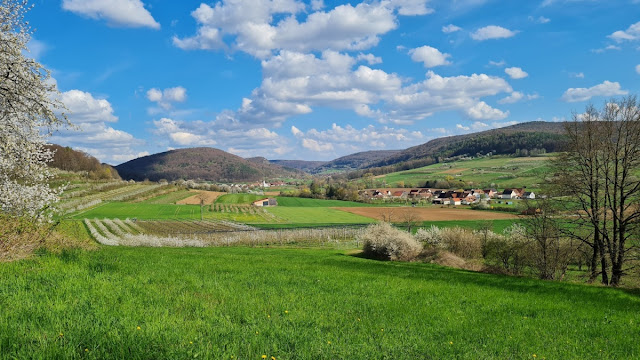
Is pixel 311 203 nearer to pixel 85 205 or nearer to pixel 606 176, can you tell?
pixel 85 205

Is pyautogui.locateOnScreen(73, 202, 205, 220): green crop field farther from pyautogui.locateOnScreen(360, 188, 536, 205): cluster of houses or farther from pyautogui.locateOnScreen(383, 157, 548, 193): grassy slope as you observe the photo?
pyautogui.locateOnScreen(383, 157, 548, 193): grassy slope

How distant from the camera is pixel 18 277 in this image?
23.9ft

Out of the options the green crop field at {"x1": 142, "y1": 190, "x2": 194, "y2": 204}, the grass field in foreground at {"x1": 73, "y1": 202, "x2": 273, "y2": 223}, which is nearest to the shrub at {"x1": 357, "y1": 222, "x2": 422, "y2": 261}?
the grass field in foreground at {"x1": 73, "y1": 202, "x2": 273, "y2": 223}

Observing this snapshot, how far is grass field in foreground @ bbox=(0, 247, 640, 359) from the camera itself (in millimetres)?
4715

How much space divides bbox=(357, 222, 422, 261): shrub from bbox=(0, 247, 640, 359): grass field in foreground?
→ 23851 millimetres

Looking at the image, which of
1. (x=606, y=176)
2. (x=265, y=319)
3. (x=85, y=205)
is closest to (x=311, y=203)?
(x=85, y=205)

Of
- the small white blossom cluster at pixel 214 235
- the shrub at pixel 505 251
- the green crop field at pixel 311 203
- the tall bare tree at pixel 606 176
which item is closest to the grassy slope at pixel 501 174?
the green crop field at pixel 311 203

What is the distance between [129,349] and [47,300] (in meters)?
2.79

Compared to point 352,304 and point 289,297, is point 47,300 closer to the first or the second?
point 289,297

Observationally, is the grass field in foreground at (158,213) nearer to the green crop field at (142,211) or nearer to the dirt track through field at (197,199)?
the green crop field at (142,211)

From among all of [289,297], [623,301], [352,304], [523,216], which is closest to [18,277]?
[289,297]

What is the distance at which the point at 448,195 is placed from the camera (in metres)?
136

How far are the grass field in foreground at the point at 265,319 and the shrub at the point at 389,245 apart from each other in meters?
23.9

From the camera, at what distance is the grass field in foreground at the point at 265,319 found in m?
4.71
